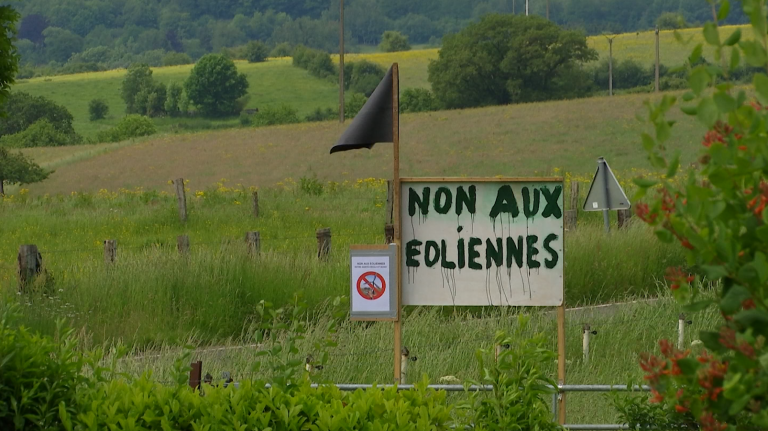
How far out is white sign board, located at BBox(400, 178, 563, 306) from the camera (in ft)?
20.6

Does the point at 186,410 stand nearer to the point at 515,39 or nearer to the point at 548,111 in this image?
the point at 548,111

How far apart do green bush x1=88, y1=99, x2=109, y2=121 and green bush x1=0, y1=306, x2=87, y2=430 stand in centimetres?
9324

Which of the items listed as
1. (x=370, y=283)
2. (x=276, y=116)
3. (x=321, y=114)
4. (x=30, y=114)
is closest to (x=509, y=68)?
(x=321, y=114)

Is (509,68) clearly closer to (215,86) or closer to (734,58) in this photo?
(215,86)

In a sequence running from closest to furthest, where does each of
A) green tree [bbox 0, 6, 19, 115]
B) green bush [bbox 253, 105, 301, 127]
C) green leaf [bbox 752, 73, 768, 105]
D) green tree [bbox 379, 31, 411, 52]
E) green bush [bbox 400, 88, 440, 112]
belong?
1. green leaf [bbox 752, 73, 768, 105]
2. green tree [bbox 0, 6, 19, 115]
3. green bush [bbox 400, 88, 440, 112]
4. green bush [bbox 253, 105, 301, 127]
5. green tree [bbox 379, 31, 411, 52]

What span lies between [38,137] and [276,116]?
19.4m

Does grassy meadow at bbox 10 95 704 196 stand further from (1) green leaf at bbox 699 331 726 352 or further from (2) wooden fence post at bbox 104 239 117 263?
(1) green leaf at bbox 699 331 726 352

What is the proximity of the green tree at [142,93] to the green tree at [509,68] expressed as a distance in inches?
1252

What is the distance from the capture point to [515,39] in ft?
260

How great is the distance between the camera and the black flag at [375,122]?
626 centimetres

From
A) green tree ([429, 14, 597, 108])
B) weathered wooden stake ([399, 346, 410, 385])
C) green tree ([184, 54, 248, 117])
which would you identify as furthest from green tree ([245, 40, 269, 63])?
weathered wooden stake ([399, 346, 410, 385])

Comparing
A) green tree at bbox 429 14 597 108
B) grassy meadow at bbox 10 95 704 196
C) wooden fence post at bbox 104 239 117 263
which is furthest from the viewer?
green tree at bbox 429 14 597 108

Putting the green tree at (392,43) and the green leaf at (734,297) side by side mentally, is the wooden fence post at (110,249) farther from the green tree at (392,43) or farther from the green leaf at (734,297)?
the green tree at (392,43)

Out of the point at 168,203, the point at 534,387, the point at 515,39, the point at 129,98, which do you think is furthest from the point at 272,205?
the point at 129,98
